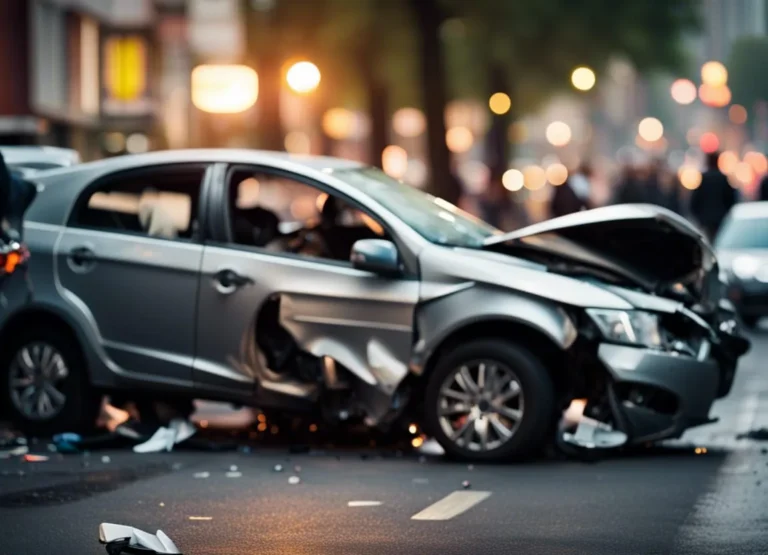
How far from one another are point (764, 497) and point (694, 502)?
0.37 metres

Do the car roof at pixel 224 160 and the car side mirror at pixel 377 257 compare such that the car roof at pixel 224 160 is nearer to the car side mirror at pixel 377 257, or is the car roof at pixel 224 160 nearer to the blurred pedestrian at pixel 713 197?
the car side mirror at pixel 377 257

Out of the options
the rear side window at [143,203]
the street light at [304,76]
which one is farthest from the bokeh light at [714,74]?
the rear side window at [143,203]

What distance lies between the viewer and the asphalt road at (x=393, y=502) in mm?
8383

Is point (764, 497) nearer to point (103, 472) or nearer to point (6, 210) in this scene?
point (103, 472)

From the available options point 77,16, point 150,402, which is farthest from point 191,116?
point 150,402

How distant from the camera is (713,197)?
27.3 metres

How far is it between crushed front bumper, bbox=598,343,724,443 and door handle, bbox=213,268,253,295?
6.74 ft

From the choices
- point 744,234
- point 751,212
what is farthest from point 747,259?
point 751,212

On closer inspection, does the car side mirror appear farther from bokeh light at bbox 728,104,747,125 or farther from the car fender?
bokeh light at bbox 728,104,747,125

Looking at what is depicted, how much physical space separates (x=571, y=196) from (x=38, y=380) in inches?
548

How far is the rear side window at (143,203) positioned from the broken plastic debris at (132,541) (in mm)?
4419

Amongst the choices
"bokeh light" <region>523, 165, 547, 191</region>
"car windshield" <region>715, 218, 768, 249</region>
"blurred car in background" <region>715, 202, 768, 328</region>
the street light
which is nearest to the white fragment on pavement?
"blurred car in background" <region>715, 202, 768, 328</region>

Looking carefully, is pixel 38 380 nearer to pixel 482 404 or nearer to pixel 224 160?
pixel 224 160

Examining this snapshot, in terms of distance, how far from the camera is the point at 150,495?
9945mm
